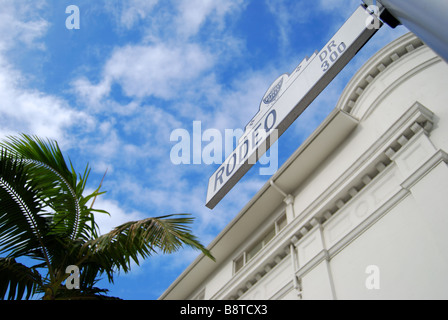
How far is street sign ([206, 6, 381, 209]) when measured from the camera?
536 cm

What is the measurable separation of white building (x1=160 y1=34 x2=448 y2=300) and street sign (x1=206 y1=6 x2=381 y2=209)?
107 inches

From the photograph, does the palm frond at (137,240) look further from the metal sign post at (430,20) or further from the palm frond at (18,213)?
the metal sign post at (430,20)

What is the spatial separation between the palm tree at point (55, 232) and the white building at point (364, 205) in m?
3.45

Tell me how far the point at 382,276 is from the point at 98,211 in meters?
4.65

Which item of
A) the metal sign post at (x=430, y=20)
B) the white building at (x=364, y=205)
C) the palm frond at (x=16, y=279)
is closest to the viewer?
the metal sign post at (x=430, y=20)

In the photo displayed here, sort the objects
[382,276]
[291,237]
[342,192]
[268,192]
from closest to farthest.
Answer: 1. [382,276]
2. [342,192]
3. [291,237]
4. [268,192]

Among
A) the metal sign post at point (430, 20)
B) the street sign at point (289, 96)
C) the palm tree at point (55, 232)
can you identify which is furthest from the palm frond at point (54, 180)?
the metal sign post at point (430, 20)

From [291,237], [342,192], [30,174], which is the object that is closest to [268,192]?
Answer: [291,237]

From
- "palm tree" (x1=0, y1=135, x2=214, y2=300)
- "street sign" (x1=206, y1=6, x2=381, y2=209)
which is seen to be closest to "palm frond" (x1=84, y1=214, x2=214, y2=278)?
"palm tree" (x1=0, y1=135, x2=214, y2=300)

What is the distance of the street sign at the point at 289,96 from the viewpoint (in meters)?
5.36

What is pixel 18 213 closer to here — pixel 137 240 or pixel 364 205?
pixel 137 240

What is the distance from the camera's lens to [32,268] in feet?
16.7
